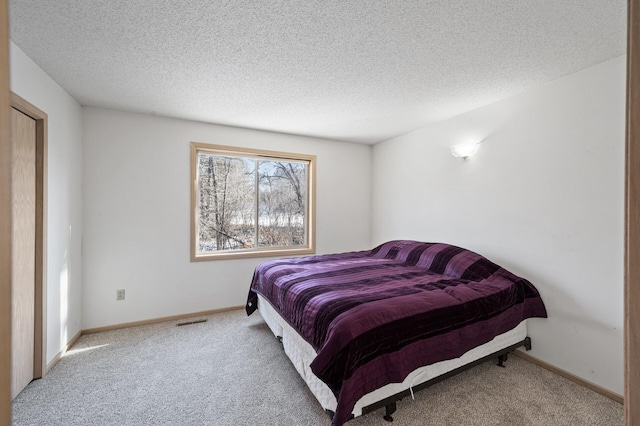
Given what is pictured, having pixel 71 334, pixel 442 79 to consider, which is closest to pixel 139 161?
pixel 71 334

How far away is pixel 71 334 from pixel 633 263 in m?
3.76

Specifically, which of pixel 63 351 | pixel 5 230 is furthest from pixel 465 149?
pixel 63 351

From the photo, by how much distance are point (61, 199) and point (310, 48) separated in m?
2.51

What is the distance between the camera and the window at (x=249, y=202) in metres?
3.34

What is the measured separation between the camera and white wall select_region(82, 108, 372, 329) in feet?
9.16

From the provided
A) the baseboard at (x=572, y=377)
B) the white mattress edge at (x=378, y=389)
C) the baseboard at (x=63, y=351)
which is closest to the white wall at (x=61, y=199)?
the baseboard at (x=63, y=351)

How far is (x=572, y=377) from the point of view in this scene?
2.03 meters

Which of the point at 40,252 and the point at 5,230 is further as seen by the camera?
the point at 40,252

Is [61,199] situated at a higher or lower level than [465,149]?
lower

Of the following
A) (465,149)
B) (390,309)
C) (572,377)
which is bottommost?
(572,377)

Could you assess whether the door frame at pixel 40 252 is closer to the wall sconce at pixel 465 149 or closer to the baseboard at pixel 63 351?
the baseboard at pixel 63 351

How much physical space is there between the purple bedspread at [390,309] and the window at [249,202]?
0.94 metres

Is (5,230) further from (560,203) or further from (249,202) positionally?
(249,202)

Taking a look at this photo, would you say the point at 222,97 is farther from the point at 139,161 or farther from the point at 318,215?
the point at 318,215
